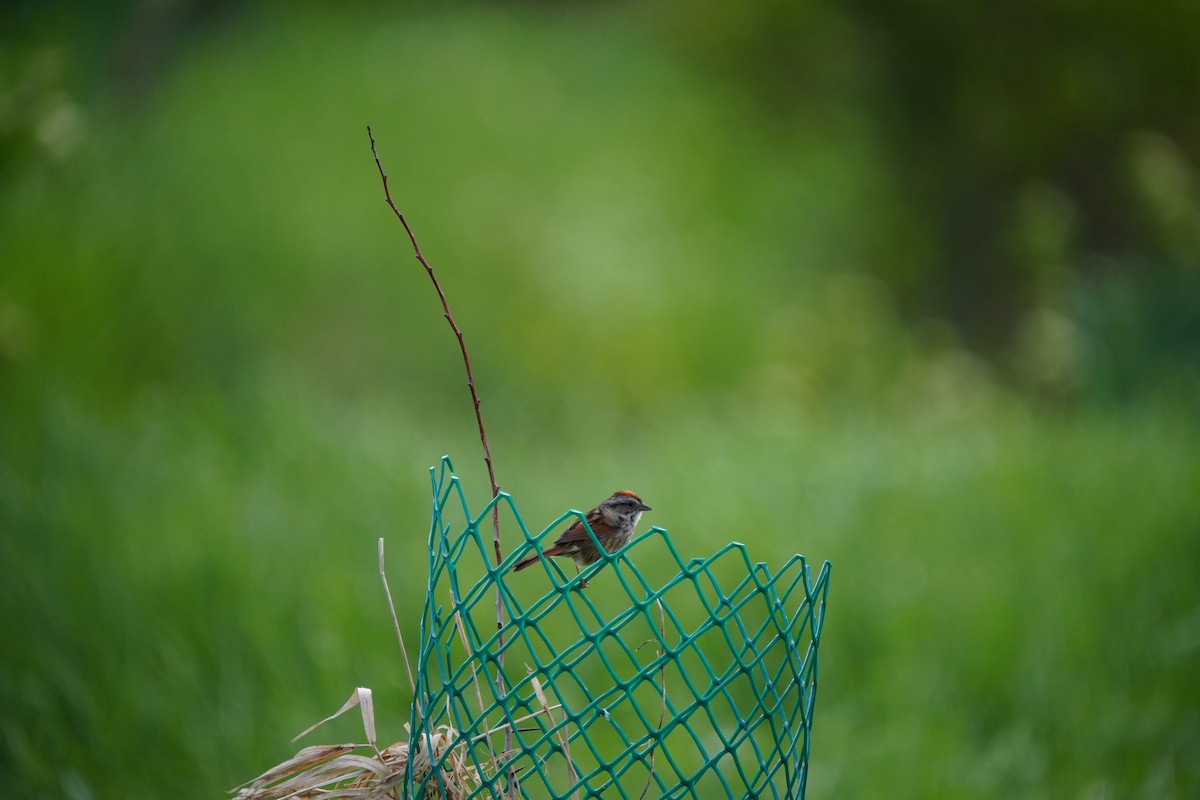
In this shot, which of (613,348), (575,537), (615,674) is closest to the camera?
(575,537)

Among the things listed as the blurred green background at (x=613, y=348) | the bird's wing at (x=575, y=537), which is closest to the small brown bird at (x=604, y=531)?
the bird's wing at (x=575, y=537)

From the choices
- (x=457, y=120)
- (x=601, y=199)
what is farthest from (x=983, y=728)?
(x=457, y=120)

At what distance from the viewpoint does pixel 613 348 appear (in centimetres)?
750

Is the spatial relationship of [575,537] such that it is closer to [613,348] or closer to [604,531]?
[604,531]

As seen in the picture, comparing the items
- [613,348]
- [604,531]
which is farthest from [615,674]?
[613,348]

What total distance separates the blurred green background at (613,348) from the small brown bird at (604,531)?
1801 mm

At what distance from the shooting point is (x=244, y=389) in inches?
205

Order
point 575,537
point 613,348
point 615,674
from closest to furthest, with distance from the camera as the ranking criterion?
1. point 575,537
2. point 615,674
3. point 613,348

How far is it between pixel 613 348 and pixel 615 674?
5.49 m

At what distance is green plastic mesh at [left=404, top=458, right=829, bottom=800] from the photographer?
140cm

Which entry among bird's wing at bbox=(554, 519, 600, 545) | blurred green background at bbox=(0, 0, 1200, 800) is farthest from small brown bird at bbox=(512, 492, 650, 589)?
blurred green background at bbox=(0, 0, 1200, 800)

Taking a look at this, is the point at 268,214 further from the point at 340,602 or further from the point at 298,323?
the point at 340,602

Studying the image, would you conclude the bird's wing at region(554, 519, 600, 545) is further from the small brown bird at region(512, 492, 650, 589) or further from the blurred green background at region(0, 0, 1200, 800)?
the blurred green background at region(0, 0, 1200, 800)

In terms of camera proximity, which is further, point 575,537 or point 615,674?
point 615,674
